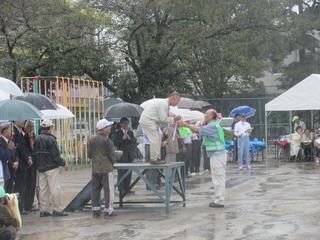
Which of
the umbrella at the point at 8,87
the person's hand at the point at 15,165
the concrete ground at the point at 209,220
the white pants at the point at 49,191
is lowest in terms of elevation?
the concrete ground at the point at 209,220

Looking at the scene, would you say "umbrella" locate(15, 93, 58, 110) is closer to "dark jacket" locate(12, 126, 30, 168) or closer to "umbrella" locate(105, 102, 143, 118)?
"dark jacket" locate(12, 126, 30, 168)

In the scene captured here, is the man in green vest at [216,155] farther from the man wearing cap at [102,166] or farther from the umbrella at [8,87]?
the umbrella at [8,87]

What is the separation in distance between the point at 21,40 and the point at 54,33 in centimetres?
143

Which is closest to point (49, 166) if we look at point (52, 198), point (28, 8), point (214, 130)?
point (52, 198)

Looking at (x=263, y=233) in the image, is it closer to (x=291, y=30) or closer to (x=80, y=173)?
(x=80, y=173)

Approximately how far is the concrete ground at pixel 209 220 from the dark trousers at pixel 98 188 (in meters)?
0.27

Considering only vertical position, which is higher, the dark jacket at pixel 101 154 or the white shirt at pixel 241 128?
the white shirt at pixel 241 128

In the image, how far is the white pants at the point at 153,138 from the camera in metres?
11.2

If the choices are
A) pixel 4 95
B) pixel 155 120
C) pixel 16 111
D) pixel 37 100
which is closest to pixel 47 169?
pixel 16 111

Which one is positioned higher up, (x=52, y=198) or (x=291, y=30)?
(x=291, y=30)

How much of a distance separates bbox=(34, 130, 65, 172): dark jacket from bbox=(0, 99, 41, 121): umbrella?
2.81 feet

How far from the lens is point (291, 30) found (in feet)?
106

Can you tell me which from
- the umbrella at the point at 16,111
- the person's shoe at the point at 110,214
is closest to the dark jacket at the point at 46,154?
the umbrella at the point at 16,111

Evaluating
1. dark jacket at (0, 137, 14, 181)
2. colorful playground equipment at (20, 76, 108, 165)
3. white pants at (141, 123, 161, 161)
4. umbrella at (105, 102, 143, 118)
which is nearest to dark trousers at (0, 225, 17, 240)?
dark jacket at (0, 137, 14, 181)
